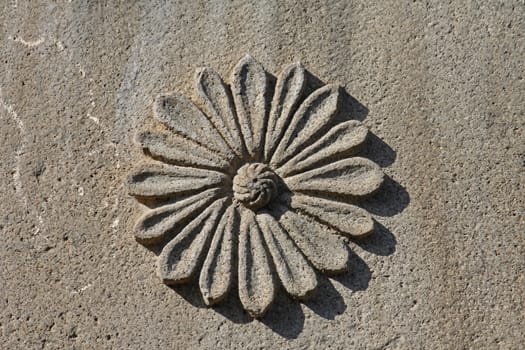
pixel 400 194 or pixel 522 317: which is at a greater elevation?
pixel 400 194

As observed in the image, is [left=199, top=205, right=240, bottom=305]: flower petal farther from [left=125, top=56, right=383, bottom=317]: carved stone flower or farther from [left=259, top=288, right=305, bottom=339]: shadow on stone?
[left=259, top=288, right=305, bottom=339]: shadow on stone

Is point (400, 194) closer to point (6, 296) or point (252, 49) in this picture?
point (252, 49)

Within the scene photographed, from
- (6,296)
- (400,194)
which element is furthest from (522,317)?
(6,296)

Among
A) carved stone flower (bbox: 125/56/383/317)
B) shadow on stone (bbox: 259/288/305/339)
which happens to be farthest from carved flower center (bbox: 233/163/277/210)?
shadow on stone (bbox: 259/288/305/339)

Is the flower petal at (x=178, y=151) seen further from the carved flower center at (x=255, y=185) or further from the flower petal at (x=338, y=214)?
the flower petal at (x=338, y=214)

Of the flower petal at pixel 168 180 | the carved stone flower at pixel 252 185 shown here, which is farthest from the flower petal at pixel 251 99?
the flower petal at pixel 168 180

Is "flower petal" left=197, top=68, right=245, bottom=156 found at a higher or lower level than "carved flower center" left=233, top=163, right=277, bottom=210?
higher
